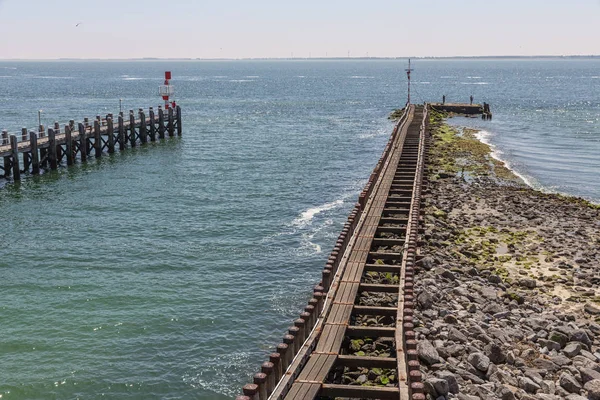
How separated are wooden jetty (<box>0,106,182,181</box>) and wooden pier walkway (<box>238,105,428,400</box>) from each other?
2332 centimetres

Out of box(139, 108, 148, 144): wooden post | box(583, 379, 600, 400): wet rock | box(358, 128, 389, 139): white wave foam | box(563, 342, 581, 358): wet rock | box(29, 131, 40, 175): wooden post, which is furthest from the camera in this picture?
box(358, 128, 389, 139): white wave foam

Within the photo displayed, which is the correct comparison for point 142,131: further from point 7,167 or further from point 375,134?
point 375,134

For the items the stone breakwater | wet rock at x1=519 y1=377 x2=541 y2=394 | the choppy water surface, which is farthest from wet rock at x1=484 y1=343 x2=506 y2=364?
the choppy water surface

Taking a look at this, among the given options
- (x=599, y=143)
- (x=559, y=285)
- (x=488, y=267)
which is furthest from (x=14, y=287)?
(x=599, y=143)

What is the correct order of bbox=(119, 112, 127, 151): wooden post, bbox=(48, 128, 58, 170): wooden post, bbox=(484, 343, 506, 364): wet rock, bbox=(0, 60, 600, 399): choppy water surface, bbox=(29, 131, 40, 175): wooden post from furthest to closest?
bbox=(119, 112, 127, 151): wooden post
bbox=(48, 128, 58, 170): wooden post
bbox=(29, 131, 40, 175): wooden post
bbox=(0, 60, 600, 399): choppy water surface
bbox=(484, 343, 506, 364): wet rock

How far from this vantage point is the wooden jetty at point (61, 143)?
3766cm

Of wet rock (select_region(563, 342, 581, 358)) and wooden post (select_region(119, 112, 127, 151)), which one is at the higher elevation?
wooden post (select_region(119, 112, 127, 151))

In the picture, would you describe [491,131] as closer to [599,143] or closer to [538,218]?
[599,143]

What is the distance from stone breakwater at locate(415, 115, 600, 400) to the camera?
1342 centimetres

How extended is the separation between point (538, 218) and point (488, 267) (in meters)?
7.89

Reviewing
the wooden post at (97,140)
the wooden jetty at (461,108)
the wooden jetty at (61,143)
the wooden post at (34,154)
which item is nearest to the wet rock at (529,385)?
the wooden jetty at (61,143)

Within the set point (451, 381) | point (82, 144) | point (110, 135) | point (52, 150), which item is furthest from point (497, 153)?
point (451, 381)

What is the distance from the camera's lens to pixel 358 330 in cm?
1449

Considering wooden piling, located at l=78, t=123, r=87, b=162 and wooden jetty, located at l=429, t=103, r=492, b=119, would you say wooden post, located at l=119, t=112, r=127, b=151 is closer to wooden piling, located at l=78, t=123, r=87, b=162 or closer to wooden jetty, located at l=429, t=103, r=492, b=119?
wooden piling, located at l=78, t=123, r=87, b=162
